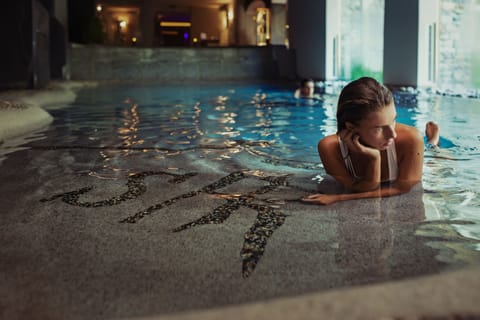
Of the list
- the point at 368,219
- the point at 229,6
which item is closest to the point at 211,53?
the point at 229,6

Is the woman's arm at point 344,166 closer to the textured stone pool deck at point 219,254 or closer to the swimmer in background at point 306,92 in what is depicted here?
the textured stone pool deck at point 219,254

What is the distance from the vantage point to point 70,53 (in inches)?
733

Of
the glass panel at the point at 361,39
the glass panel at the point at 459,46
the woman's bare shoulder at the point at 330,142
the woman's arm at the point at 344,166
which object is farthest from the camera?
the glass panel at the point at 361,39

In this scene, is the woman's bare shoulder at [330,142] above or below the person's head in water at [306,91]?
below

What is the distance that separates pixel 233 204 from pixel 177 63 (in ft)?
57.5

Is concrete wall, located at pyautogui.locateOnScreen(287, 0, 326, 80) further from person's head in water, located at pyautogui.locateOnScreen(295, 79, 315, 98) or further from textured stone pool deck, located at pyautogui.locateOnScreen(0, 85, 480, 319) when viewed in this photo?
textured stone pool deck, located at pyautogui.locateOnScreen(0, 85, 480, 319)

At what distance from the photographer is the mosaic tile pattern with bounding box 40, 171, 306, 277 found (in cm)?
223

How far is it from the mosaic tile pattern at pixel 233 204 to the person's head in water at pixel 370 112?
23.1 inches


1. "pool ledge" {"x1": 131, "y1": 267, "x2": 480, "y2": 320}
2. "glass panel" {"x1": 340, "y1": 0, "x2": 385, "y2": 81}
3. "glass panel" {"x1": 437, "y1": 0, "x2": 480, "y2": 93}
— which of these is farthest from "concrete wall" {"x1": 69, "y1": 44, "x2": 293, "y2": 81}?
"pool ledge" {"x1": 131, "y1": 267, "x2": 480, "y2": 320}

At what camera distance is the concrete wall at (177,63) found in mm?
18938

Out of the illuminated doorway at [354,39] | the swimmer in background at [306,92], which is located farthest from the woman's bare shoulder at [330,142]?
the illuminated doorway at [354,39]

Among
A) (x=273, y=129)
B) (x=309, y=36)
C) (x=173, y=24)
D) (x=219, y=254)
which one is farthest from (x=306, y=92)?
(x=173, y=24)

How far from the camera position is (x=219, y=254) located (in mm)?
2127

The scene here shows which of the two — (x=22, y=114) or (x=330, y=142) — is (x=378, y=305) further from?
(x=22, y=114)
